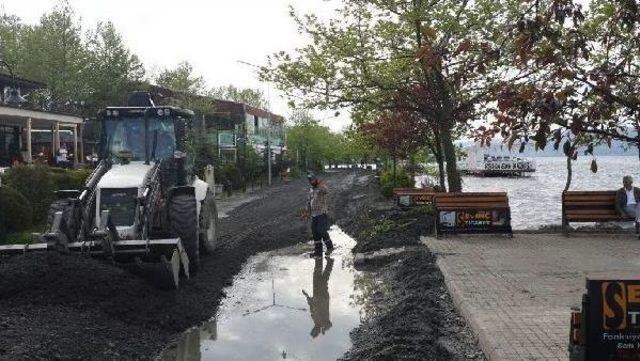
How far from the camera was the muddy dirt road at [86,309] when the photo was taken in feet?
22.4

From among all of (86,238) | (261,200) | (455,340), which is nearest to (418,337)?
(455,340)

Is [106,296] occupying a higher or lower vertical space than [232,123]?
lower

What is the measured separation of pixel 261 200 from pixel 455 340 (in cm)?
2501

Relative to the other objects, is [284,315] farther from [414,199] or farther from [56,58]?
[56,58]

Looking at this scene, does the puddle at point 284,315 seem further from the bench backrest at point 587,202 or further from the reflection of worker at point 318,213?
the bench backrest at point 587,202

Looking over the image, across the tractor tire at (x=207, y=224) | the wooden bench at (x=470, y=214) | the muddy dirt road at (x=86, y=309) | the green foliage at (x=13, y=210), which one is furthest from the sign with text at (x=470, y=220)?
the green foliage at (x=13, y=210)

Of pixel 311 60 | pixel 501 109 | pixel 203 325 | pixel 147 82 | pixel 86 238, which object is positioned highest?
pixel 147 82

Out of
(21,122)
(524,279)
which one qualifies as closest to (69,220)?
(524,279)

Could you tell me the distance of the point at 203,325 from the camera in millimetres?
8680

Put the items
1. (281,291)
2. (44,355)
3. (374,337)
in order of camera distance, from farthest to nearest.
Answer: (281,291), (374,337), (44,355)

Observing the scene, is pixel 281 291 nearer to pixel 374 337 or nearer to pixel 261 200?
pixel 374 337

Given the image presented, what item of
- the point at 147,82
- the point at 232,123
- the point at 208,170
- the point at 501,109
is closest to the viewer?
the point at 501,109

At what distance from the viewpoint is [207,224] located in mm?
13828

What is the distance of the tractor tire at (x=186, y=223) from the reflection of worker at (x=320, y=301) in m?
2.04
